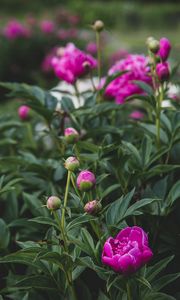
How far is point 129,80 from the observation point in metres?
1.49

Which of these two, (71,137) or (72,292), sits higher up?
(71,137)

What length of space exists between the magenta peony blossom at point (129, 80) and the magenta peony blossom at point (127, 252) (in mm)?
607

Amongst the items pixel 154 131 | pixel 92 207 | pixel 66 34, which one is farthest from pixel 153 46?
pixel 66 34

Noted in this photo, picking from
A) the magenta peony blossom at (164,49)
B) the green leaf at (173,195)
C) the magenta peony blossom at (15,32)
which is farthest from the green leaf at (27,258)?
the magenta peony blossom at (15,32)

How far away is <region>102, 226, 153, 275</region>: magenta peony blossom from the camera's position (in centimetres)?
89

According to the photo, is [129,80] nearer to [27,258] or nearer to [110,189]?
[110,189]

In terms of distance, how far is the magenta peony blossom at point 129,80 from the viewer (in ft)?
4.84

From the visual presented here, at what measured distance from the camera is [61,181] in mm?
1333

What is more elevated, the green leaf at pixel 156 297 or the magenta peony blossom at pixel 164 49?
the magenta peony blossom at pixel 164 49

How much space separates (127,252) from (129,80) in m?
0.68

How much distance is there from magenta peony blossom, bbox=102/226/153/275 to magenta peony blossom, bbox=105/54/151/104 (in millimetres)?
607

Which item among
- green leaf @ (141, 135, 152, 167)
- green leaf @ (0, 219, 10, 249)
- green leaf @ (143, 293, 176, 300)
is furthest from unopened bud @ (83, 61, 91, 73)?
green leaf @ (143, 293, 176, 300)

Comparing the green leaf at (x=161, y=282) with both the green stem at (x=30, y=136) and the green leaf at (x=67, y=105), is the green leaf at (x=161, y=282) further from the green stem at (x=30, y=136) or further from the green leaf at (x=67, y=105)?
the green stem at (x=30, y=136)

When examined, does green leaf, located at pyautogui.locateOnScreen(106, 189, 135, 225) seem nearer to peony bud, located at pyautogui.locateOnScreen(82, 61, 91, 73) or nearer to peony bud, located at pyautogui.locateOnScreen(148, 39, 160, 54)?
peony bud, located at pyautogui.locateOnScreen(148, 39, 160, 54)
